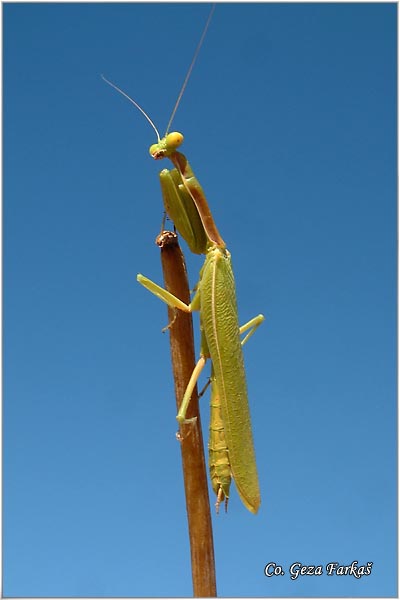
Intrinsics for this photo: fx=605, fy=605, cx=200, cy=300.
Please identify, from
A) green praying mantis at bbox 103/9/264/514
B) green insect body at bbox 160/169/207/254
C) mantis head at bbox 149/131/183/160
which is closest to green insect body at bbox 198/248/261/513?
green praying mantis at bbox 103/9/264/514

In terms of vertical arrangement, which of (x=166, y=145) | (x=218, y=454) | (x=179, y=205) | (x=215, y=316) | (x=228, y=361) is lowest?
(x=218, y=454)

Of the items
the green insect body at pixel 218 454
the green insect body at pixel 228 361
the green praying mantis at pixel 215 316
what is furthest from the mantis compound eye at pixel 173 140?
the green insect body at pixel 218 454

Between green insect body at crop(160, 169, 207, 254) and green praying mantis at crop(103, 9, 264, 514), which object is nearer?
green praying mantis at crop(103, 9, 264, 514)

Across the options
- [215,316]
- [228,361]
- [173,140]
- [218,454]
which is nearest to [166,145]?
[173,140]

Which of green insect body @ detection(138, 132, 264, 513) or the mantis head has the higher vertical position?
the mantis head

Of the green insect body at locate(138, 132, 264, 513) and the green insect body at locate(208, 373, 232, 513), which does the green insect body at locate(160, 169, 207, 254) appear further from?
the green insect body at locate(208, 373, 232, 513)

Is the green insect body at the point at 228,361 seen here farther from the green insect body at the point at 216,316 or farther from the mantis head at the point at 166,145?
the mantis head at the point at 166,145

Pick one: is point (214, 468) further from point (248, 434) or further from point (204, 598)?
point (204, 598)

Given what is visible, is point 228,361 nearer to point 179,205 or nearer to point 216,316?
point 216,316
